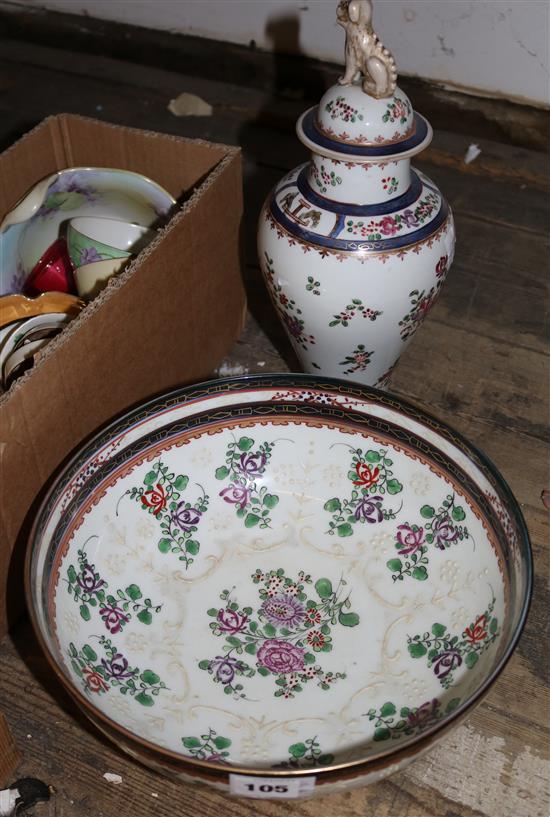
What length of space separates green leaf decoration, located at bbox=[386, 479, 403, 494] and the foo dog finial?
297 millimetres

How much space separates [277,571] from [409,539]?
0.11 meters

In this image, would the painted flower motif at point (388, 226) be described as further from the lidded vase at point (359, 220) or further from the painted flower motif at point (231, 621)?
the painted flower motif at point (231, 621)

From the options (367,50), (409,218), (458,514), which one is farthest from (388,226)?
(458,514)

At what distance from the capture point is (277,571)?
2.23 feet

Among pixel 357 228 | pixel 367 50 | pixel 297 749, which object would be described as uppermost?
pixel 367 50

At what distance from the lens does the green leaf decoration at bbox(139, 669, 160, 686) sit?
61 centimetres

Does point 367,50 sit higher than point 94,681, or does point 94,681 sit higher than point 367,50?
point 367,50

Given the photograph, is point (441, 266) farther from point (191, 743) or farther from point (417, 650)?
point (191, 743)

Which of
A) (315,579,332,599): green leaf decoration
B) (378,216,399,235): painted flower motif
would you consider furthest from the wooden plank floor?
(378,216,399,235): painted flower motif

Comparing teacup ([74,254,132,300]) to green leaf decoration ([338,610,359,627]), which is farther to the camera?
teacup ([74,254,132,300])

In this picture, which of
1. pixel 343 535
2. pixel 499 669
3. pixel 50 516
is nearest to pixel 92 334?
pixel 50 516

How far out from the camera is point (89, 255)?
794mm

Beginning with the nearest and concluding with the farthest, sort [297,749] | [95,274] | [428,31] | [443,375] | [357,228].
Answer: [297,749]
[357,228]
[95,274]
[443,375]
[428,31]

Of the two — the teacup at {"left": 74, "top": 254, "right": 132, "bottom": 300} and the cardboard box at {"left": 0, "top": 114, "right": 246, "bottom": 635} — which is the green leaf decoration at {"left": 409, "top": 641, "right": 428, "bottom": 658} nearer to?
the cardboard box at {"left": 0, "top": 114, "right": 246, "bottom": 635}
